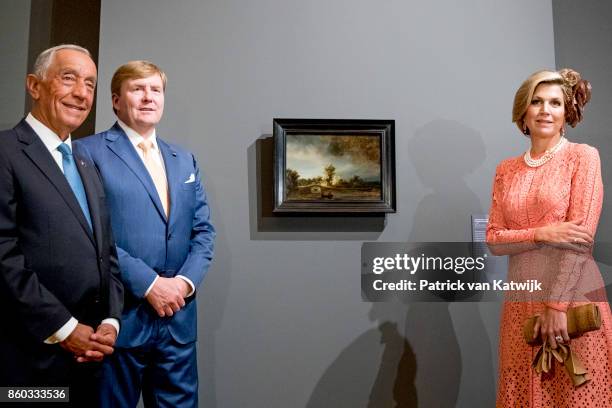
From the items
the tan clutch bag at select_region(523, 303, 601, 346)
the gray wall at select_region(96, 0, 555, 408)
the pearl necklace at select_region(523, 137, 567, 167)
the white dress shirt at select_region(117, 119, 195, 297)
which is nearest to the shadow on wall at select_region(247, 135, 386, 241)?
the gray wall at select_region(96, 0, 555, 408)

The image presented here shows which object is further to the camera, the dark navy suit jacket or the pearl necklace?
the pearl necklace

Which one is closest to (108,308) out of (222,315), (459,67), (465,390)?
(222,315)

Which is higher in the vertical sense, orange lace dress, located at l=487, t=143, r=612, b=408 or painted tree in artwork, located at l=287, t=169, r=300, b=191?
painted tree in artwork, located at l=287, t=169, r=300, b=191

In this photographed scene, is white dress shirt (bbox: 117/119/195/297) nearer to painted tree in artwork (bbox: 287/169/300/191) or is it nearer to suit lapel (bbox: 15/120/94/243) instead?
suit lapel (bbox: 15/120/94/243)

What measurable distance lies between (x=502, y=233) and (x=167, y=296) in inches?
53.5

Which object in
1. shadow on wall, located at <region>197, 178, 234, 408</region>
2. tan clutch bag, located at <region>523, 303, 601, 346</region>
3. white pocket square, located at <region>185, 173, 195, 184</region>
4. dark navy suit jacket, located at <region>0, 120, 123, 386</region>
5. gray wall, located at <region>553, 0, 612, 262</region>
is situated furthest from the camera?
gray wall, located at <region>553, 0, 612, 262</region>

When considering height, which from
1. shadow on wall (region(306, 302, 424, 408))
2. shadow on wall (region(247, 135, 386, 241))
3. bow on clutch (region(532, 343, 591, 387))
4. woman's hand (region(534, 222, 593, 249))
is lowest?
shadow on wall (region(306, 302, 424, 408))

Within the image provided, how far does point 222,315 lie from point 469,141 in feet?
5.20

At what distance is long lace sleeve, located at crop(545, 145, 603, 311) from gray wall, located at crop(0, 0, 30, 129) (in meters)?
2.18

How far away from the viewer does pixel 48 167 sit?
5.54ft

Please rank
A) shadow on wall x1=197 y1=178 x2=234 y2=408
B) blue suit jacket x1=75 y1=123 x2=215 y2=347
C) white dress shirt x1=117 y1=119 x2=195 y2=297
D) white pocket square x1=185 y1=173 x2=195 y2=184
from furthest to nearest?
shadow on wall x1=197 y1=178 x2=234 y2=408, white pocket square x1=185 y1=173 x2=195 y2=184, white dress shirt x1=117 y1=119 x2=195 y2=297, blue suit jacket x1=75 y1=123 x2=215 y2=347

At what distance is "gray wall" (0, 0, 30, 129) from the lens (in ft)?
7.02

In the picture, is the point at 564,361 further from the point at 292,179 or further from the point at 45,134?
the point at 45,134

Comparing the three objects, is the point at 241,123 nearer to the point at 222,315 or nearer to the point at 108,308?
the point at 222,315
